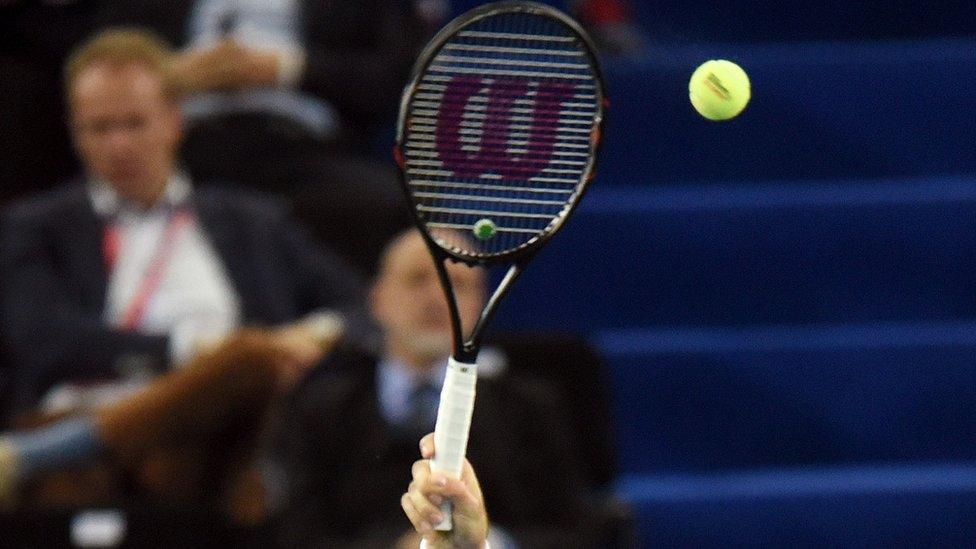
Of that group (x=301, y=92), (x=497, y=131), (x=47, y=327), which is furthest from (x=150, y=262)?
(x=497, y=131)

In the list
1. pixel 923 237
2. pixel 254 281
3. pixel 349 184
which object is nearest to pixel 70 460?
pixel 254 281

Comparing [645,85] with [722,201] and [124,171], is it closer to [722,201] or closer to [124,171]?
[722,201]

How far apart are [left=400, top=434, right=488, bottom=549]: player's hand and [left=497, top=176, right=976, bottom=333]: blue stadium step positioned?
164 cm

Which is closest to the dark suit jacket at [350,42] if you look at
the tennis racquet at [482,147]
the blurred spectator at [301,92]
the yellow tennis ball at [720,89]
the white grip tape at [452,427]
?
the blurred spectator at [301,92]

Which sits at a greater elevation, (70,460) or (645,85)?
(645,85)

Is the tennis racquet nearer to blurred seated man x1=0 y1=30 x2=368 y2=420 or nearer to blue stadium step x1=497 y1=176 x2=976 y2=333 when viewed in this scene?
blurred seated man x1=0 y1=30 x2=368 y2=420

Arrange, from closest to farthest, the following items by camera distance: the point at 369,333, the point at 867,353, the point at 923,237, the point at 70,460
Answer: the point at 70,460 → the point at 369,333 → the point at 867,353 → the point at 923,237

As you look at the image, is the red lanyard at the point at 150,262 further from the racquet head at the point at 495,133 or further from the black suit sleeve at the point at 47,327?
the racquet head at the point at 495,133

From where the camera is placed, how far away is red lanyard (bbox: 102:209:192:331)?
257 centimetres

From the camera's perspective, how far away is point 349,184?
2898mm

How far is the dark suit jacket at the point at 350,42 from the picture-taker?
9.91 feet

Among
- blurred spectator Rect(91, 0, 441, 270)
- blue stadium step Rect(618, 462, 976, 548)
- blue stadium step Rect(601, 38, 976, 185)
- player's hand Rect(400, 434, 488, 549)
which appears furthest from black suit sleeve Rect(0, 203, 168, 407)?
player's hand Rect(400, 434, 488, 549)

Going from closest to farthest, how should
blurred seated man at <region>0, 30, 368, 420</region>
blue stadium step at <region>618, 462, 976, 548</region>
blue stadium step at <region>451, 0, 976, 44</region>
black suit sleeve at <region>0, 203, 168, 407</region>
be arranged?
black suit sleeve at <region>0, 203, 168, 407</region>
blurred seated man at <region>0, 30, 368, 420</region>
blue stadium step at <region>618, 462, 976, 548</region>
blue stadium step at <region>451, 0, 976, 44</region>

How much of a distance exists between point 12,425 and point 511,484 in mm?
636
